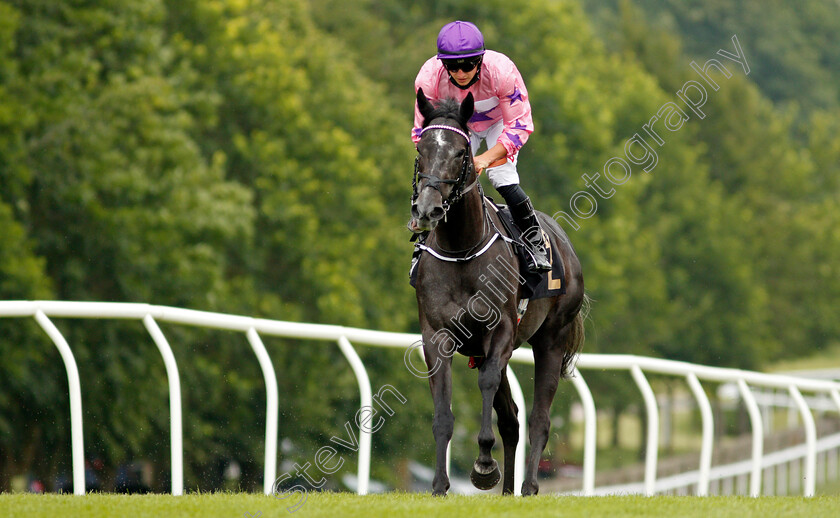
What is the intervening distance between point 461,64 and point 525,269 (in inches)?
42.2

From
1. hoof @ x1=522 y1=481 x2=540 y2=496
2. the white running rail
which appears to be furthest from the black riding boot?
hoof @ x1=522 y1=481 x2=540 y2=496

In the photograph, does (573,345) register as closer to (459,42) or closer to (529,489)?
(529,489)

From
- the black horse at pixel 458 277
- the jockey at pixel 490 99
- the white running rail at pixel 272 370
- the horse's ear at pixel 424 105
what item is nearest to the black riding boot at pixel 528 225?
the jockey at pixel 490 99

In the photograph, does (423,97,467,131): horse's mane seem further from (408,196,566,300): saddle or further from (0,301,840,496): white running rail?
(0,301,840,496): white running rail

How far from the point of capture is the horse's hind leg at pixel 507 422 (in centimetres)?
649

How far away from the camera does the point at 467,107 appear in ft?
18.1

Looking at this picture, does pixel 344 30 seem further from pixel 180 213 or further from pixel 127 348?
pixel 127 348

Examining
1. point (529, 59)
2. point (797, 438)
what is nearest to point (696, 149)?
point (529, 59)

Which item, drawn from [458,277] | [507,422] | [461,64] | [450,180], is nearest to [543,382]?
[507,422]

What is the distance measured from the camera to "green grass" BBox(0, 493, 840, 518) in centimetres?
457

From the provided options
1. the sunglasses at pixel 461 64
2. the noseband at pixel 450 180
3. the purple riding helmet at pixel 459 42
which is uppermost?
the purple riding helmet at pixel 459 42

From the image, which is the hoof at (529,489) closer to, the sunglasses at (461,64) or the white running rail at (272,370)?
the white running rail at (272,370)

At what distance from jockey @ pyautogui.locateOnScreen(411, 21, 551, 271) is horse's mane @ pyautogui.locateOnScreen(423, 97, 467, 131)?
10 centimetres

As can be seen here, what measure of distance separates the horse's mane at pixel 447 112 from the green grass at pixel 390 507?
66.0 inches
